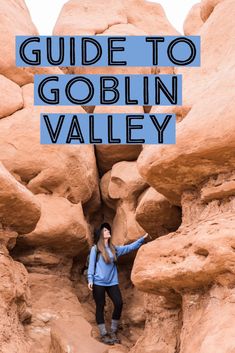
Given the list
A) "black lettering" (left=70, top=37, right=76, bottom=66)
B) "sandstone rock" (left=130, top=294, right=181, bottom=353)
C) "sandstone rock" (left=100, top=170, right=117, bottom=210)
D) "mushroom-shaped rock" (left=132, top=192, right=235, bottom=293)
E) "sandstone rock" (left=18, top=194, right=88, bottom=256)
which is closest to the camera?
"mushroom-shaped rock" (left=132, top=192, right=235, bottom=293)

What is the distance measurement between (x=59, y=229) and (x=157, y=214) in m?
1.67

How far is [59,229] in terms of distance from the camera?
903cm

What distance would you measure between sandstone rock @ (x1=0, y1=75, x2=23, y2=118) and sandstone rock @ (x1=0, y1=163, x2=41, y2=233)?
218 cm

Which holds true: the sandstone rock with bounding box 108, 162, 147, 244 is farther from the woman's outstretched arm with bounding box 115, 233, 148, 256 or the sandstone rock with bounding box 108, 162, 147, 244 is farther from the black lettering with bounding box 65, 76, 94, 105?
the black lettering with bounding box 65, 76, 94, 105

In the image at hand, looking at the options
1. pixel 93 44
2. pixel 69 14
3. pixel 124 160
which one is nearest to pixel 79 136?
pixel 93 44

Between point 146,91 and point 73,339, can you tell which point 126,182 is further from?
point 73,339

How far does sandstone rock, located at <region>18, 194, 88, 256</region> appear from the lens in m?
8.91

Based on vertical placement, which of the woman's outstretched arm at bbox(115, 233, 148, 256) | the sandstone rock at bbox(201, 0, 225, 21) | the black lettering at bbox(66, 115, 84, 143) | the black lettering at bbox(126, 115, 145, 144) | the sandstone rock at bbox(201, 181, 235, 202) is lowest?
the woman's outstretched arm at bbox(115, 233, 148, 256)

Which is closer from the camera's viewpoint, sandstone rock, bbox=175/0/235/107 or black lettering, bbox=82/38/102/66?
sandstone rock, bbox=175/0/235/107

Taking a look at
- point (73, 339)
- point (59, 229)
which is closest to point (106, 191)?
point (59, 229)

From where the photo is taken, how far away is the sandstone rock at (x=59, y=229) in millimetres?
8914

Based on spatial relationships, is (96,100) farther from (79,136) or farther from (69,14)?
(69,14)

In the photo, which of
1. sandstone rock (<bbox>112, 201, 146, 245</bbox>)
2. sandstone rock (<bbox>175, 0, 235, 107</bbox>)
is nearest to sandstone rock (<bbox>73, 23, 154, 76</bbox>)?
sandstone rock (<bbox>112, 201, 146, 245</bbox>)

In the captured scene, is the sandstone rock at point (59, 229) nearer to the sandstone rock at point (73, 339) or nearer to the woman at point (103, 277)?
the woman at point (103, 277)
